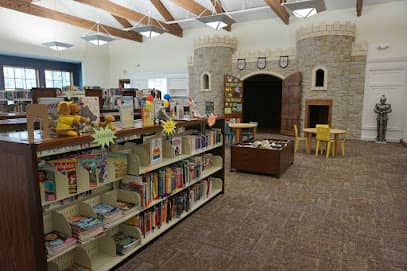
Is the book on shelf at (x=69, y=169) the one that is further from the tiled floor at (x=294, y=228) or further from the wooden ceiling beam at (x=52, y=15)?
the wooden ceiling beam at (x=52, y=15)

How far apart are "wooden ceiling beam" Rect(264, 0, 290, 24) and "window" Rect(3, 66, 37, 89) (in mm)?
9454

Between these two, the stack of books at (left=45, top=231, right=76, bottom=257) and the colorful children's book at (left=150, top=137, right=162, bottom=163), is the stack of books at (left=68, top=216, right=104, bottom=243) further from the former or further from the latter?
the colorful children's book at (left=150, top=137, right=162, bottom=163)

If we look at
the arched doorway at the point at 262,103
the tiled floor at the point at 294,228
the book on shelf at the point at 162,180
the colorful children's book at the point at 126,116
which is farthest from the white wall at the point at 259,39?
the colorful children's book at the point at 126,116

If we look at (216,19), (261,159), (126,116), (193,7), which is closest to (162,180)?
(126,116)

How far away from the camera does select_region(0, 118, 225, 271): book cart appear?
5.37 ft

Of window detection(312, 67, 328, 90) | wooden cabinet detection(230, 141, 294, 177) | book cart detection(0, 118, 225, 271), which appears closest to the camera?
book cart detection(0, 118, 225, 271)

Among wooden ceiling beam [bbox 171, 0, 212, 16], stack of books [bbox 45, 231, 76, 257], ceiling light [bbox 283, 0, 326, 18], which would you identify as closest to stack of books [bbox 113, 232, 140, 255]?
stack of books [bbox 45, 231, 76, 257]

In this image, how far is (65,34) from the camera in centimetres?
1141

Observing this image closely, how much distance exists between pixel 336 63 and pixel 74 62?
10698 millimetres

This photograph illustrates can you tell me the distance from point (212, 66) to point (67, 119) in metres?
8.92

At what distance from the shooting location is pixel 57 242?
1.86 m

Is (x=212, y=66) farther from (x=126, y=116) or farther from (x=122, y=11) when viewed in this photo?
(x=126, y=116)

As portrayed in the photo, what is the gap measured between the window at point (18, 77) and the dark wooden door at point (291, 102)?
32.5ft

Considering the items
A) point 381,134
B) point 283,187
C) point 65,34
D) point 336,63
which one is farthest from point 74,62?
point 381,134
